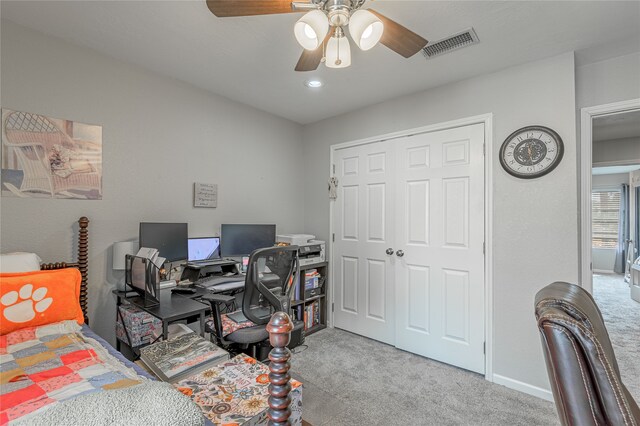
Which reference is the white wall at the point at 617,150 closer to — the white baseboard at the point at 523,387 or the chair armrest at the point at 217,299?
the white baseboard at the point at 523,387

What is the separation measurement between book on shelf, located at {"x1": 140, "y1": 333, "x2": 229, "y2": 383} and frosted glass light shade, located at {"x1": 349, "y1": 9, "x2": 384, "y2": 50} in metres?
1.76

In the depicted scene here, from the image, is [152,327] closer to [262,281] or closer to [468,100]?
[262,281]

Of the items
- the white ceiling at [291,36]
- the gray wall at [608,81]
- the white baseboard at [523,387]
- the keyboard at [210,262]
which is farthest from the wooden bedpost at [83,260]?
the gray wall at [608,81]

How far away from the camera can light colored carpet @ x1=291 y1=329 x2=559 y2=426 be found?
197 centimetres

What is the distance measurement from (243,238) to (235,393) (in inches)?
74.1

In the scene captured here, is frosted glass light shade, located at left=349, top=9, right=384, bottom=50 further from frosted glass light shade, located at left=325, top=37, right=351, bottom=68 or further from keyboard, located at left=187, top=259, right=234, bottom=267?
keyboard, located at left=187, top=259, right=234, bottom=267

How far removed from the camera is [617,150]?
13.1 ft

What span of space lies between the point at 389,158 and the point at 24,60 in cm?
299

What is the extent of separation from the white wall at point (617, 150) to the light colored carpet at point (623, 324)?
82.3 inches

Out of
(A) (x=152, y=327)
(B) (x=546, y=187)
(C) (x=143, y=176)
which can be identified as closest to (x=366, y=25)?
(B) (x=546, y=187)

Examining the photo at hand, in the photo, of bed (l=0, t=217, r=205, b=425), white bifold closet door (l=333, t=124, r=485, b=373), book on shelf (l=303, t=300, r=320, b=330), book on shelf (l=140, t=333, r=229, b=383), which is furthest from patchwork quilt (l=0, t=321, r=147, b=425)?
white bifold closet door (l=333, t=124, r=485, b=373)

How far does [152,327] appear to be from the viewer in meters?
2.14

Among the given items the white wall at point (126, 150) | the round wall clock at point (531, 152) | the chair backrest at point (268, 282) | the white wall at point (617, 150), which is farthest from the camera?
the white wall at point (617, 150)

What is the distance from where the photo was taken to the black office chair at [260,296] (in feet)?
6.17
